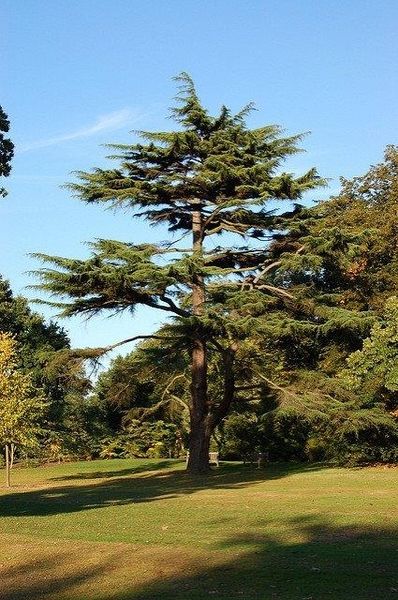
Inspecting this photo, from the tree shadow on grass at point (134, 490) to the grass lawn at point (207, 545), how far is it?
17cm

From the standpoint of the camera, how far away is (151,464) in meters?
41.8

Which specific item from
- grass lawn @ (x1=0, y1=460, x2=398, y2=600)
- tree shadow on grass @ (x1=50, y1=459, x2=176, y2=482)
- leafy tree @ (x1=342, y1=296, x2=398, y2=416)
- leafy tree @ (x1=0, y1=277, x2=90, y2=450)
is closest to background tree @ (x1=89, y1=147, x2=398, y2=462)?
leafy tree @ (x1=342, y1=296, x2=398, y2=416)

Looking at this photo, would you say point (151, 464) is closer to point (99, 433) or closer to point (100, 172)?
point (99, 433)

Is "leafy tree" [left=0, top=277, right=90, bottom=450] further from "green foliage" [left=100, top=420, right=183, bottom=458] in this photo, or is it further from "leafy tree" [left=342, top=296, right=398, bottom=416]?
"leafy tree" [left=342, top=296, right=398, bottom=416]

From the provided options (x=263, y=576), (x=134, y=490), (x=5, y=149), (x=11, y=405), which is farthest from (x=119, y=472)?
(x=263, y=576)

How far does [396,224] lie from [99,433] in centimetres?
2904

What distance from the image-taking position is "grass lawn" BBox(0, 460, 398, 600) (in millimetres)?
8227

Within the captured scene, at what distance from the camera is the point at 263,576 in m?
8.70

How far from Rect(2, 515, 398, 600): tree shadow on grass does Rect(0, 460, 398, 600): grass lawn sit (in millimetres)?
14

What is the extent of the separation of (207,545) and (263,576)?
8.01 feet

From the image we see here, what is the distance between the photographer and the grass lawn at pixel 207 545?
8.23m

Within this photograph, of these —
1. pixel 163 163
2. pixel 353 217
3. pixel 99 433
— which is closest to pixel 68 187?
pixel 163 163

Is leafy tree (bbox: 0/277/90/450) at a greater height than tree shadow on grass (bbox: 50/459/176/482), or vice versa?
leafy tree (bbox: 0/277/90/450)

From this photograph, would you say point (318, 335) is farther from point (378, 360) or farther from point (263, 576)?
point (263, 576)
